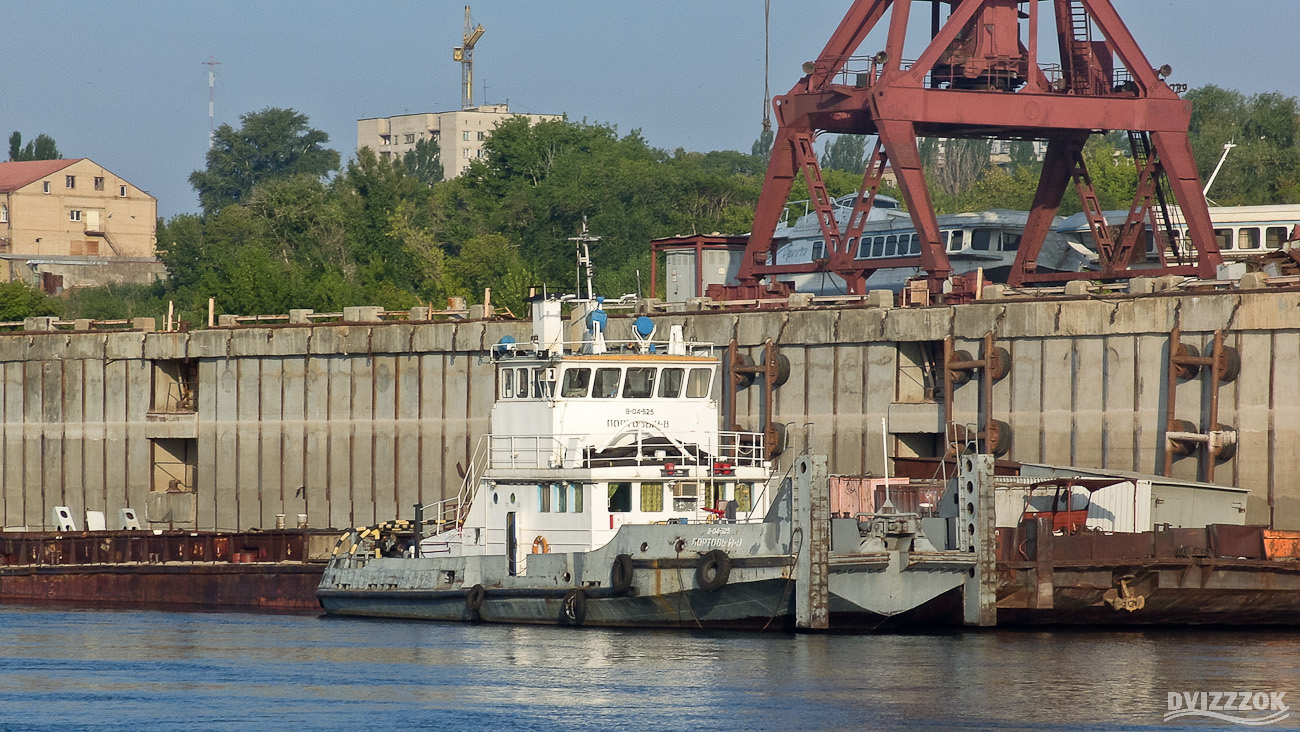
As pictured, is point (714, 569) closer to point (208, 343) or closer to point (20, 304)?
point (208, 343)

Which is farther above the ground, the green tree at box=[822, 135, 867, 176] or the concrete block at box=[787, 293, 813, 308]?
the green tree at box=[822, 135, 867, 176]

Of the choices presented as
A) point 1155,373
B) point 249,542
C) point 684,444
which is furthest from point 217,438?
point 1155,373

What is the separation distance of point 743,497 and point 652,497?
161cm

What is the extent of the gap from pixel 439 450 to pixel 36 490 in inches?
503

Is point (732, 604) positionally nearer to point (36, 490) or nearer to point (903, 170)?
point (903, 170)

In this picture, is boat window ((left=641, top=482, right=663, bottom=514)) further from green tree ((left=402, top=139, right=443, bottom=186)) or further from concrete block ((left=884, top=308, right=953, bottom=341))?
green tree ((left=402, top=139, right=443, bottom=186))

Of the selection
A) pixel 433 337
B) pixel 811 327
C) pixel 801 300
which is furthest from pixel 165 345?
pixel 811 327

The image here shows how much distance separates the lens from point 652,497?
96.1 feet

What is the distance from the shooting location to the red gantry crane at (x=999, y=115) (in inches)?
1649

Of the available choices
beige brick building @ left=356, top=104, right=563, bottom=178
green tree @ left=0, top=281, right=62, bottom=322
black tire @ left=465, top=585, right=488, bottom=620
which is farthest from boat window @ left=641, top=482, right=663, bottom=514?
beige brick building @ left=356, top=104, right=563, bottom=178

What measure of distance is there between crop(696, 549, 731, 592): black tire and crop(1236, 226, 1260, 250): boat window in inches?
996

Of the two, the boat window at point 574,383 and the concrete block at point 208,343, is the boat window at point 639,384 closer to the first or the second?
the boat window at point 574,383

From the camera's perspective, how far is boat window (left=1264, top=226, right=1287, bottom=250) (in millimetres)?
47219

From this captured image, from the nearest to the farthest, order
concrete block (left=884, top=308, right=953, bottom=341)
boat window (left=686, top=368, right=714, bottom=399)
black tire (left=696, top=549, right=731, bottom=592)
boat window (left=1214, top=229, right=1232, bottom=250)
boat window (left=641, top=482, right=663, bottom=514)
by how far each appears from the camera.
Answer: black tire (left=696, top=549, right=731, bottom=592), boat window (left=641, top=482, right=663, bottom=514), boat window (left=686, top=368, right=714, bottom=399), concrete block (left=884, top=308, right=953, bottom=341), boat window (left=1214, top=229, right=1232, bottom=250)
